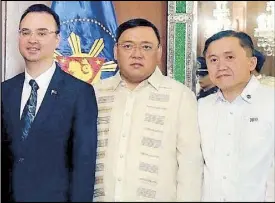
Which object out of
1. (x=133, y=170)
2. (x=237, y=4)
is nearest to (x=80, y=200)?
A: (x=133, y=170)

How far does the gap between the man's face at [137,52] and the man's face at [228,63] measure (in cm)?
16

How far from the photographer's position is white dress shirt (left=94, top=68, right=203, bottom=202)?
1264mm

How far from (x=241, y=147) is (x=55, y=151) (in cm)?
51

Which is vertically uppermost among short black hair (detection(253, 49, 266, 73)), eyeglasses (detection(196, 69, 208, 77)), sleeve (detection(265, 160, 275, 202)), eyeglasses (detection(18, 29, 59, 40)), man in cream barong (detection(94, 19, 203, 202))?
eyeglasses (detection(18, 29, 59, 40))

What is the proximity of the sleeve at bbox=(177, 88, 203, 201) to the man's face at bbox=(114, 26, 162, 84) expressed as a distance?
140 mm

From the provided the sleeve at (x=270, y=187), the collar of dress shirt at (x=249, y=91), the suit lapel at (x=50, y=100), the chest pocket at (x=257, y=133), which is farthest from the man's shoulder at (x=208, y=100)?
the suit lapel at (x=50, y=100)

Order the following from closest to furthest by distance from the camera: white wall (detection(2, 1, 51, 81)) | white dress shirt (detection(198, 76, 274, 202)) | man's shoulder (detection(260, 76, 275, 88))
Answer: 1. white dress shirt (detection(198, 76, 274, 202))
2. man's shoulder (detection(260, 76, 275, 88))
3. white wall (detection(2, 1, 51, 81))

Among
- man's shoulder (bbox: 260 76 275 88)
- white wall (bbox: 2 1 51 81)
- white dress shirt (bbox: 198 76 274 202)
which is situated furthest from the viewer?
white wall (bbox: 2 1 51 81)

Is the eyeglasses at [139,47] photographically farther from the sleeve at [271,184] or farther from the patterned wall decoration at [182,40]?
the sleeve at [271,184]

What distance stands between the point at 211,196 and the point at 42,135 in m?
0.49

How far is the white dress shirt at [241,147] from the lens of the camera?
1249 millimetres

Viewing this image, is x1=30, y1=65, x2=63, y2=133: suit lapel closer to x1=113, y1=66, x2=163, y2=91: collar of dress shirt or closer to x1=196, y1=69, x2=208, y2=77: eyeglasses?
x1=113, y1=66, x2=163, y2=91: collar of dress shirt

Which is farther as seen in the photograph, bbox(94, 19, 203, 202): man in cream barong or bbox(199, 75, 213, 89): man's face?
bbox(199, 75, 213, 89): man's face

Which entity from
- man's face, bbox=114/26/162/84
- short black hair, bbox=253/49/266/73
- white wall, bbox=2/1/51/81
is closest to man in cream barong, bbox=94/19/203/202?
man's face, bbox=114/26/162/84
